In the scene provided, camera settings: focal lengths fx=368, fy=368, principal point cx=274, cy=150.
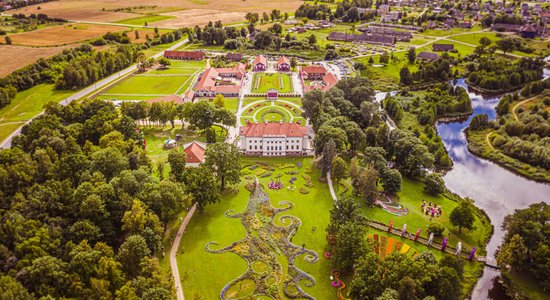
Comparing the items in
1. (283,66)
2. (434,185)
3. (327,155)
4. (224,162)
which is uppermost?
(283,66)

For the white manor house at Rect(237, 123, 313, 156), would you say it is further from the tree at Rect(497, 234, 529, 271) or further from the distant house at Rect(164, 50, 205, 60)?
the distant house at Rect(164, 50, 205, 60)

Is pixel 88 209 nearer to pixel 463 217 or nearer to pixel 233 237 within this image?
pixel 233 237

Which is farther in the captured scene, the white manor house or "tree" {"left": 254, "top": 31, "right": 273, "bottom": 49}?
"tree" {"left": 254, "top": 31, "right": 273, "bottom": 49}

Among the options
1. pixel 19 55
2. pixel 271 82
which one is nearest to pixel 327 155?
pixel 271 82

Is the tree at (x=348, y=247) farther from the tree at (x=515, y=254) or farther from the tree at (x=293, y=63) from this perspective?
the tree at (x=293, y=63)

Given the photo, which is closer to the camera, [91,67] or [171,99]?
[171,99]

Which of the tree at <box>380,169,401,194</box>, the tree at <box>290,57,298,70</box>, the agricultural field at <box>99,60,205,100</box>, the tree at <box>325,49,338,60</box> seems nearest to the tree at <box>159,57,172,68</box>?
the agricultural field at <box>99,60,205,100</box>

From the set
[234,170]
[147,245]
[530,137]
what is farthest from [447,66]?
[147,245]
